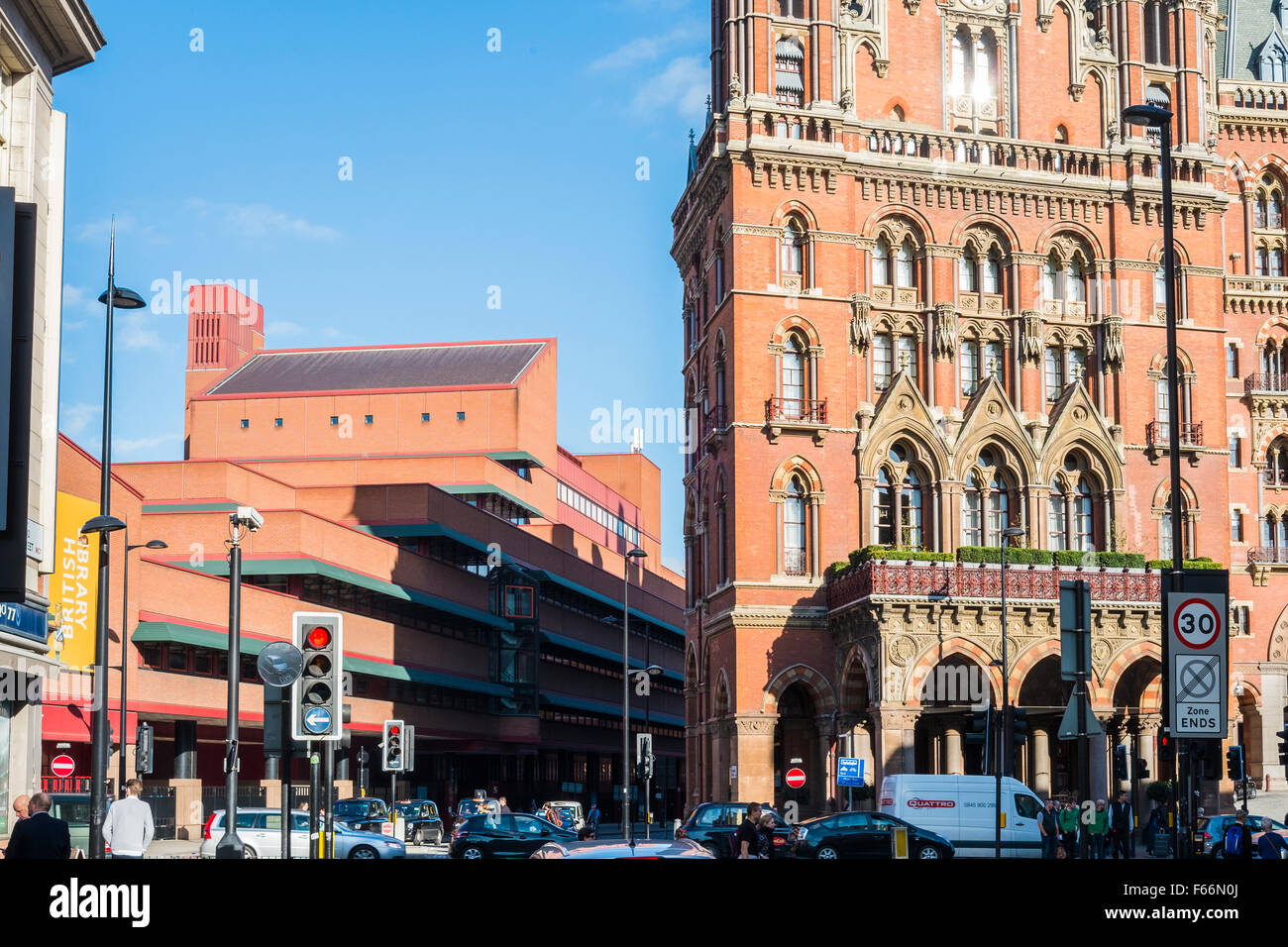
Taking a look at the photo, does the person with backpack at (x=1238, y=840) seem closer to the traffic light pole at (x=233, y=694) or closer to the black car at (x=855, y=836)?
the traffic light pole at (x=233, y=694)

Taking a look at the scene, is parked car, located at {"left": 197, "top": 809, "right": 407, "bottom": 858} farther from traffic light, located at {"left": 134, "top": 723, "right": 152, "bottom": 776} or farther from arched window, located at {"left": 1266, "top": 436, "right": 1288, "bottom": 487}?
arched window, located at {"left": 1266, "top": 436, "right": 1288, "bottom": 487}

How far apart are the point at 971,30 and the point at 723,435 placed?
17.9 m

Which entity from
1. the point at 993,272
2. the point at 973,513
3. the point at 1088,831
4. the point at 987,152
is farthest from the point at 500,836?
the point at 987,152

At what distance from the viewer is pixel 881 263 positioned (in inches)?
2245

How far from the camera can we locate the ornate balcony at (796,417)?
54.0m

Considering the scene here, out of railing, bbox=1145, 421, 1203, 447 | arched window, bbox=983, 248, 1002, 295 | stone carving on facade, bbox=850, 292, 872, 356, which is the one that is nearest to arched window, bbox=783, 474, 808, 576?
stone carving on facade, bbox=850, 292, 872, 356

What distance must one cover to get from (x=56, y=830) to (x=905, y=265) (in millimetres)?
46940

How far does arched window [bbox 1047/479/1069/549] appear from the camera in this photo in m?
56.2

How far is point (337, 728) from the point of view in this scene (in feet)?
47.7

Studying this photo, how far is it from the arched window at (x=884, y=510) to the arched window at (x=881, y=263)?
6.82 m

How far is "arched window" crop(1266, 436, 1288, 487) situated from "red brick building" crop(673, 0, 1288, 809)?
7190 millimetres

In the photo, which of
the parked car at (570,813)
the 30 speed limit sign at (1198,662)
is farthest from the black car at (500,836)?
the 30 speed limit sign at (1198,662)

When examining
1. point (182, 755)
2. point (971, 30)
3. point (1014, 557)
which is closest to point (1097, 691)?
point (1014, 557)

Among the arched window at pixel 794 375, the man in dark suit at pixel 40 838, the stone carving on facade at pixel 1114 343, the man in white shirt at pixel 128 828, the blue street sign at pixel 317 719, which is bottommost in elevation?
the man in white shirt at pixel 128 828
